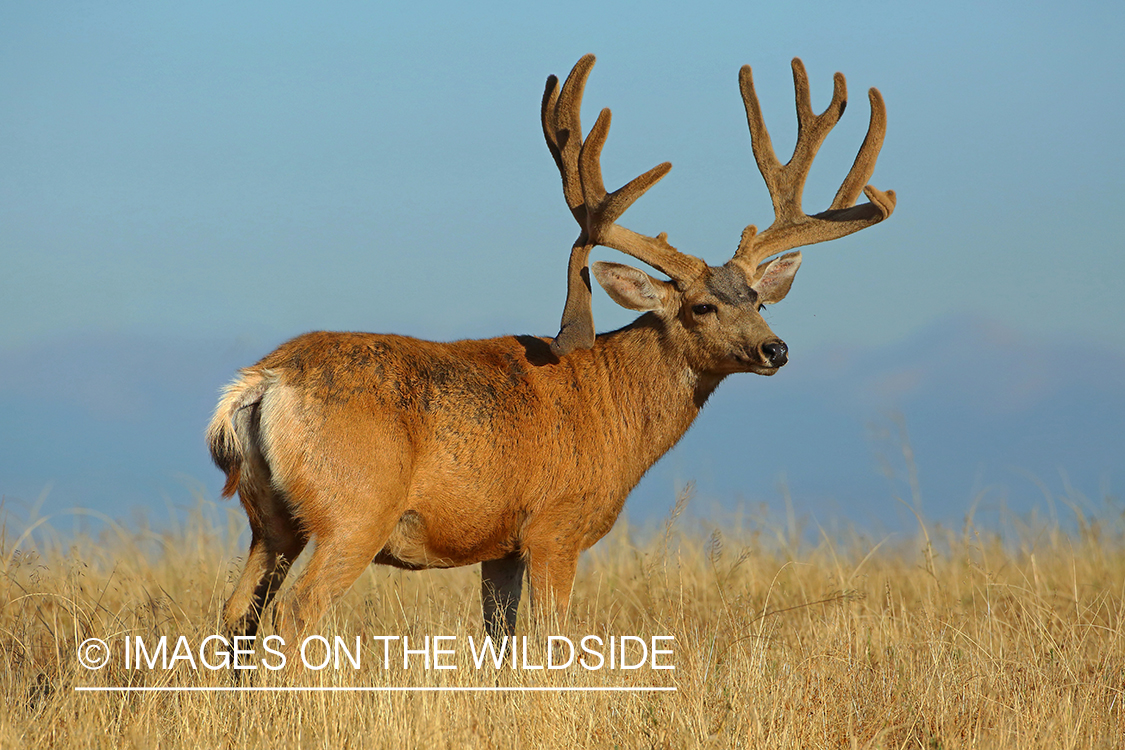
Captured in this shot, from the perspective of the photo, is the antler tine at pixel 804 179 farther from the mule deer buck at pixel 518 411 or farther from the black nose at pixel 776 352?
the black nose at pixel 776 352

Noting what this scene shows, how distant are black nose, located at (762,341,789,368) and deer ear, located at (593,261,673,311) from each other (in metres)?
0.83

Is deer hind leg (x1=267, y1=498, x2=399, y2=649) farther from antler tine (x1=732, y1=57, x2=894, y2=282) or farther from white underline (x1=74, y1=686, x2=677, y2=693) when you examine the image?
antler tine (x1=732, y1=57, x2=894, y2=282)

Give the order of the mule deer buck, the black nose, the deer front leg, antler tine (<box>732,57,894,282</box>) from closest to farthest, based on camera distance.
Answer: the mule deer buck < the deer front leg < the black nose < antler tine (<box>732,57,894,282</box>)

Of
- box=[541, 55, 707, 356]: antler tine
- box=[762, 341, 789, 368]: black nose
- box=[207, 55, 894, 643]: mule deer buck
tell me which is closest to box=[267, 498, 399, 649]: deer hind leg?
box=[207, 55, 894, 643]: mule deer buck

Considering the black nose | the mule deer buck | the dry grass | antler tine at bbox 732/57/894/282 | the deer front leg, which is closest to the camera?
the dry grass

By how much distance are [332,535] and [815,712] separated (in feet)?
8.98

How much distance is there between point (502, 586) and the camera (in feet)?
25.1

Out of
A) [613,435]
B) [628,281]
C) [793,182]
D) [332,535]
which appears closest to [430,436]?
[332,535]

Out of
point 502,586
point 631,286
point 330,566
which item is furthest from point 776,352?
point 330,566

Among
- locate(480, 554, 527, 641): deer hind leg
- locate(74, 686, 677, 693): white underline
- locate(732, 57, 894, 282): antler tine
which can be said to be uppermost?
locate(732, 57, 894, 282): antler tine

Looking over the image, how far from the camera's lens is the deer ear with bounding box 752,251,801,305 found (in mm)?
8508

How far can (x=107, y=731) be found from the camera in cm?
520

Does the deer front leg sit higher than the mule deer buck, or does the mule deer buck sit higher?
the mule deer buck

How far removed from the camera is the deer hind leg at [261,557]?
6.57 metres
